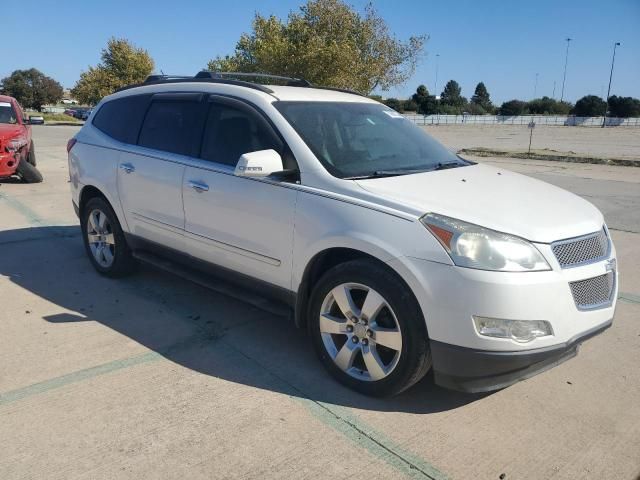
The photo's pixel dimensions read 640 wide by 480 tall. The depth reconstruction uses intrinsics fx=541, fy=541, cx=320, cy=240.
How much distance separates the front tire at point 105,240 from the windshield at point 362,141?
89.6 inches

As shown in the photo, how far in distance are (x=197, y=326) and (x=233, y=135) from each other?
150cm

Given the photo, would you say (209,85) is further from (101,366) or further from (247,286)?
(101,366)

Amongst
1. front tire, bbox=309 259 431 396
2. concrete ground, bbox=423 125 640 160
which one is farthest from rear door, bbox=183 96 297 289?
concrete ground, bbox=423 125 640 160

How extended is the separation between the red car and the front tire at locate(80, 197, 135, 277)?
645 centimetres

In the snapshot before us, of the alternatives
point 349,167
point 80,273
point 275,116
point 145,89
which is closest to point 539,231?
point 349,167

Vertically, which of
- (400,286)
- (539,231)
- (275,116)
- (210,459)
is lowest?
(210,459)

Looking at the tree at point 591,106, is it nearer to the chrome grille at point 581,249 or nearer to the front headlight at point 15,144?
the front headlight at point 15,144

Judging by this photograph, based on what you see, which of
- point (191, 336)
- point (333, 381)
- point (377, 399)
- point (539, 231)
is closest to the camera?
point (539, 231)

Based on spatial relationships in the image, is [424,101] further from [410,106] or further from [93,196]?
[93,196]

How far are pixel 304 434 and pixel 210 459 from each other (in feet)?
1.65

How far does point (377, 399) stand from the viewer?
126 inches

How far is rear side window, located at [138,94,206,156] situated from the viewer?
167 inches

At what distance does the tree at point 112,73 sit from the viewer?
45344 mm

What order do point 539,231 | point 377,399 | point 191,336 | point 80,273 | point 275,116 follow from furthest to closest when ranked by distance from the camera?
point 80,273
point 191,336
point 275,116
point 377,399
point 539,231
